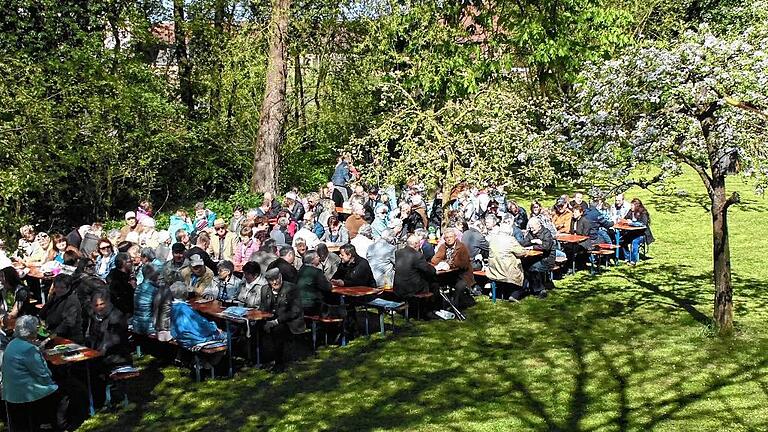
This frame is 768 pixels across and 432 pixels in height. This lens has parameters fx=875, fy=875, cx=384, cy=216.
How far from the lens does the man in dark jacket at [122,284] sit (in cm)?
1208

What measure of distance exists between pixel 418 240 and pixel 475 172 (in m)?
Answer: 4.28

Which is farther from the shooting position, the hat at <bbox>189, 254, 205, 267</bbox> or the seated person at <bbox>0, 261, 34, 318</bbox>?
the hat at <bbox>189, 254, 205, 267</bbox>

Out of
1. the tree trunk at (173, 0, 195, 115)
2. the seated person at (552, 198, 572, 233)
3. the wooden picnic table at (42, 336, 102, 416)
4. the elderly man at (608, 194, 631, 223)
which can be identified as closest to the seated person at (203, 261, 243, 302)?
the wooden picnic table at (42, 336, 102, 416)

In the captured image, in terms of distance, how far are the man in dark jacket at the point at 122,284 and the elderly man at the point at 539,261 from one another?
7.17 m

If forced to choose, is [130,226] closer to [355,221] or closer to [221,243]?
[221,243]

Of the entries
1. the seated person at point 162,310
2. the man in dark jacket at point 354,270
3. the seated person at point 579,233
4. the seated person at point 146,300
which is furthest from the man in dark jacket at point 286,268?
the seated person at point 579,233

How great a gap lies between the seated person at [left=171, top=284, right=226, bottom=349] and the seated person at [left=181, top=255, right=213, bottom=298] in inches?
50.5

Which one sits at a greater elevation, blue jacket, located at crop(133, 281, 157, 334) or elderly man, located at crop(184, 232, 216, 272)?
elderly man, located at crop(184, 232, 216, 272)

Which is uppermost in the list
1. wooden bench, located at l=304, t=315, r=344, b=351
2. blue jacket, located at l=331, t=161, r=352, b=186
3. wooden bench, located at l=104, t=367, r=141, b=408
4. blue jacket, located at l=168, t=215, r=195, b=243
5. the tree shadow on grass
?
blue jacket, located at l=331, t=161, r=352, b=186

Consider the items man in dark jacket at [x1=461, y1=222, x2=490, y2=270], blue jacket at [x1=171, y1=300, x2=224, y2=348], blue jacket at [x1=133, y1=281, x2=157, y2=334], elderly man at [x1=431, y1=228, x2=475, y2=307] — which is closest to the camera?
blue jacket at [x1=171, y1=300, x2=224, y2=348]

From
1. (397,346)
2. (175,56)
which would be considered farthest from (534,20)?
(397,346)

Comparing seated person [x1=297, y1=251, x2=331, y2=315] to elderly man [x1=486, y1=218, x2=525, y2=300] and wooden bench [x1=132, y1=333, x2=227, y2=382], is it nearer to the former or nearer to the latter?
wooden bench [x1=132, y1=333, x2=227, y2=382]

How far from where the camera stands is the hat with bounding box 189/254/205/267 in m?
12.6

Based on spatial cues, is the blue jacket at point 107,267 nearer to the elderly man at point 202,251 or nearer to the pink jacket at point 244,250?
the elderly man at point 202,251
